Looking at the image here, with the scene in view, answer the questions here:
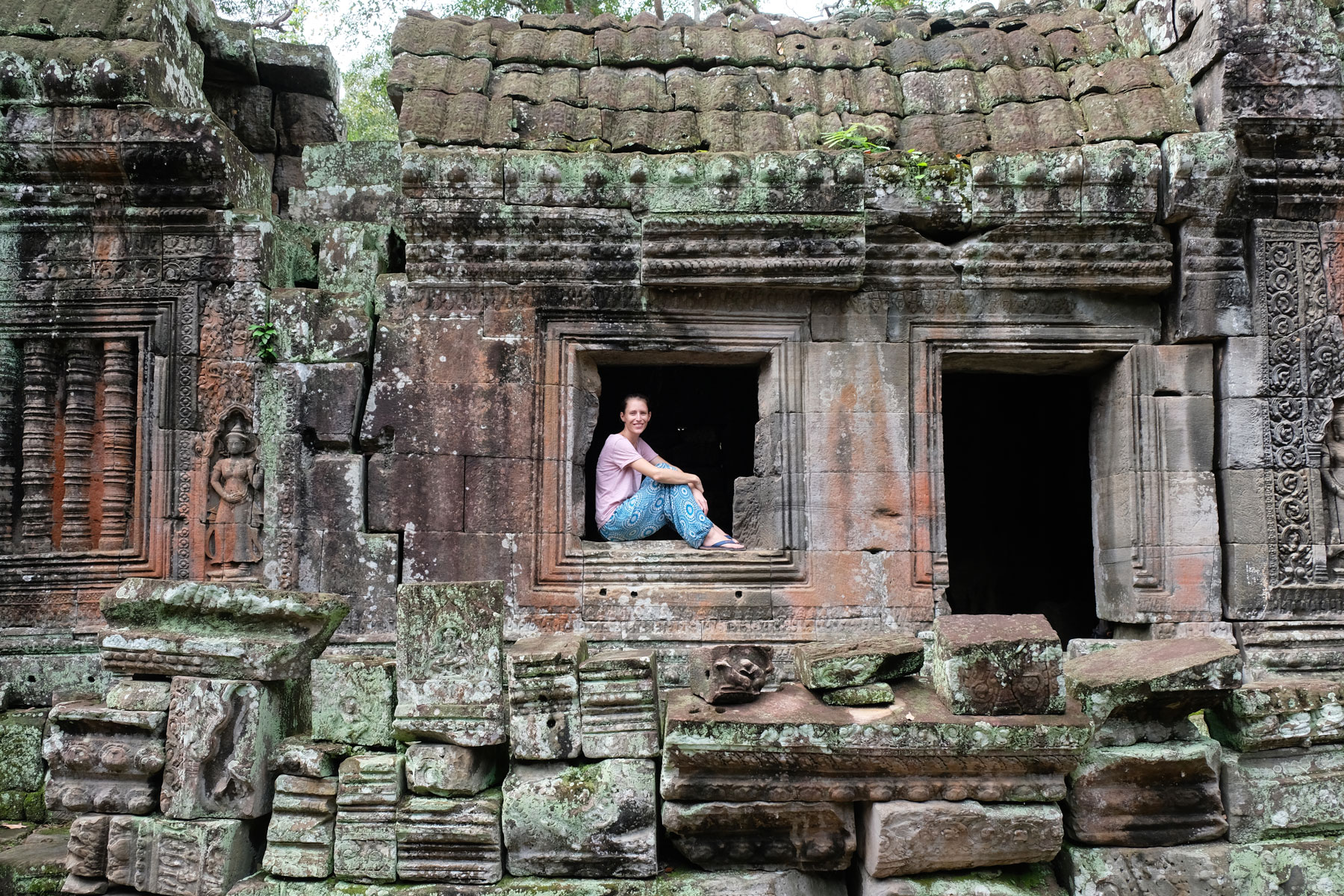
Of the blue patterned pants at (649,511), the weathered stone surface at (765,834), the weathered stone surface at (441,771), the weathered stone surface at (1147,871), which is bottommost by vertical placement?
the weathered stone surface at (1147,871)

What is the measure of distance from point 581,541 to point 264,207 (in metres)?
3.27

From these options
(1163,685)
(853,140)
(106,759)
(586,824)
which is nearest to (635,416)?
(853,140)

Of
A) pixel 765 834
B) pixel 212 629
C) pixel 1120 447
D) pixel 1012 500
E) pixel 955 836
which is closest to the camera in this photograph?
pixel 955 836

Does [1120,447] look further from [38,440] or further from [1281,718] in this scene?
[38,440]

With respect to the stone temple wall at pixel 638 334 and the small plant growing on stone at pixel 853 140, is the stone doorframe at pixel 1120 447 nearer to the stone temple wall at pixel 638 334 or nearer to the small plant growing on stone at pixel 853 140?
the stone temple wall at pixel 638 334

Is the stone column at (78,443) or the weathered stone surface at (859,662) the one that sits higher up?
the stone column at (78,443)

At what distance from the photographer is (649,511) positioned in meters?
6.76

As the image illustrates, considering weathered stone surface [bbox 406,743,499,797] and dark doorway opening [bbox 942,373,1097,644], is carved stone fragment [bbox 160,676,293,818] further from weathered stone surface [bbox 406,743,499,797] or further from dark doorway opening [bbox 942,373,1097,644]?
dark doorway opening [bbox 942,373,1097,644]

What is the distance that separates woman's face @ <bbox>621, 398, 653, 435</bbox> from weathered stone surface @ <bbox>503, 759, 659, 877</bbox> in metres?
3.65

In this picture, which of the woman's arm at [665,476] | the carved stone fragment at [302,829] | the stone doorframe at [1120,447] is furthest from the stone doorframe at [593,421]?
the carved stone fragment at [302,829]

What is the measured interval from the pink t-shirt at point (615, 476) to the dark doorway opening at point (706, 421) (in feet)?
10.1

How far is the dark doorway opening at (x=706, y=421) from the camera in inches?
400

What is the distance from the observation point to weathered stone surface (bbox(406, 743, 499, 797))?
3.65 m

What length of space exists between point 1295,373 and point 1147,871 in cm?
423
